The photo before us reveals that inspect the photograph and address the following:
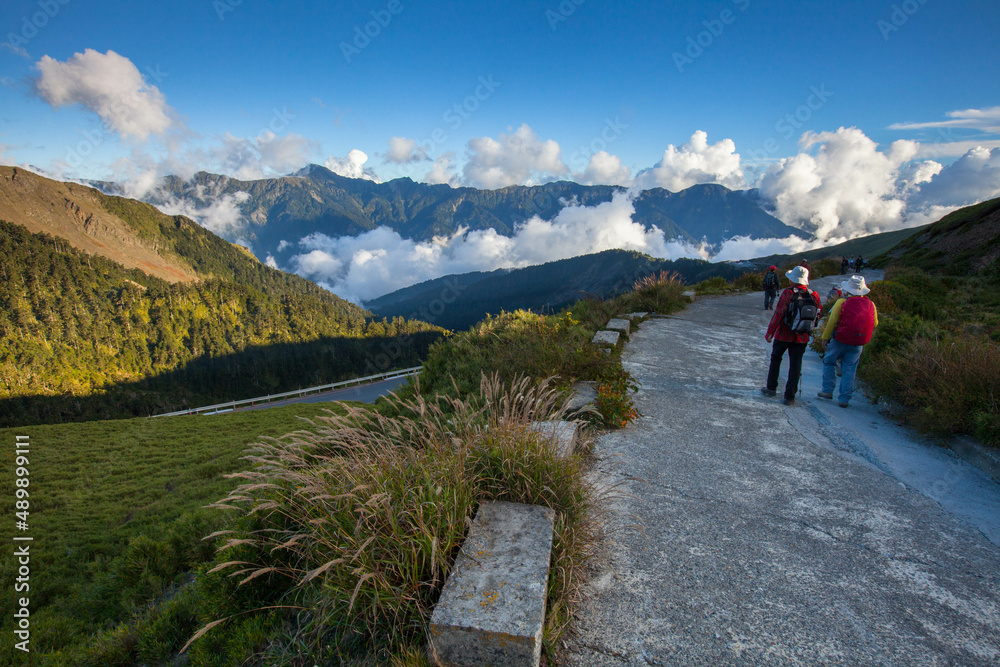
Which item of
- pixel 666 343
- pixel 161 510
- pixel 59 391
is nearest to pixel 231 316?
pixel 59 391

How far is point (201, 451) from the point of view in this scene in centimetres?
1895

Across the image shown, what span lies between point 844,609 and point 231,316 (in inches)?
6305

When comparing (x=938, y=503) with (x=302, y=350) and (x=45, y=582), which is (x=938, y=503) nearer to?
(x=45, y=582)

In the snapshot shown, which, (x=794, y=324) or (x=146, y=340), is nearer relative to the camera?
(x=794, y=324)

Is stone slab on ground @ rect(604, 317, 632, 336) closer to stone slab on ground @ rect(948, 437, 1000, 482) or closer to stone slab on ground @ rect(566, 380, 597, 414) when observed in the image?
stone slab on ground @ rect(566, 380, 597, 414)

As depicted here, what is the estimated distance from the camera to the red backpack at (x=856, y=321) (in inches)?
242

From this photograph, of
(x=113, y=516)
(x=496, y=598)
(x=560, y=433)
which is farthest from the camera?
(x=113, y=516)

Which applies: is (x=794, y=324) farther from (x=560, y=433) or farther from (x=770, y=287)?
(x=770, y=287)

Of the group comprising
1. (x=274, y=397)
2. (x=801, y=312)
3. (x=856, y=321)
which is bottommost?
(x=274, y=397)

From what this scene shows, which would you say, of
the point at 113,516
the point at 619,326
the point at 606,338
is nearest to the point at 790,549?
the point at 606,338

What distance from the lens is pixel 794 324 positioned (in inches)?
246

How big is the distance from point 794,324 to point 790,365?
616 millimetres

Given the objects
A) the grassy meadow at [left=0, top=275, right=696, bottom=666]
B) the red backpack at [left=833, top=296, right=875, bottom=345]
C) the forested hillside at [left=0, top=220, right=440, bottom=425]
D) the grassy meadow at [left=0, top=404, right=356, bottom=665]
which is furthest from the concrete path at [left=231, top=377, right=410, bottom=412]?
the red backpack at [left=833, top=296, right=875, bottom=345]

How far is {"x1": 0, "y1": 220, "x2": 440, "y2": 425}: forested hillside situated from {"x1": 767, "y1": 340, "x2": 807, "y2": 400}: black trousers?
343 feet
